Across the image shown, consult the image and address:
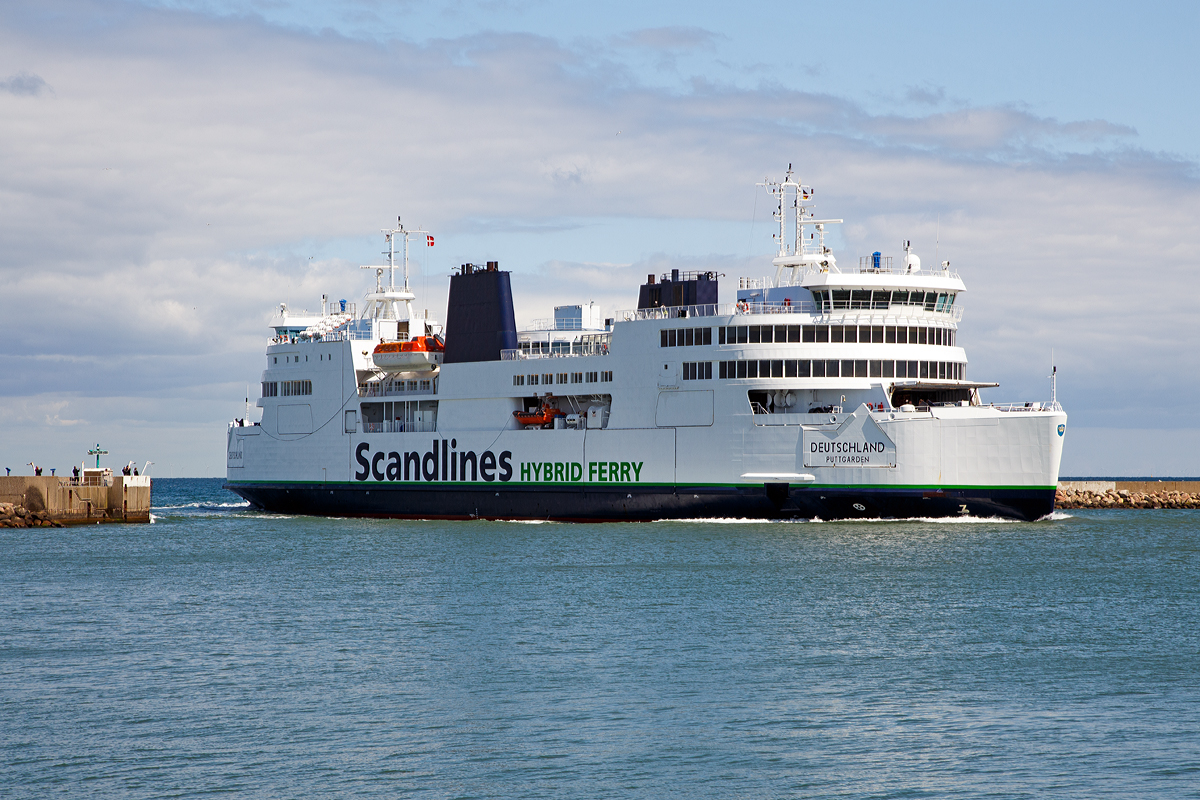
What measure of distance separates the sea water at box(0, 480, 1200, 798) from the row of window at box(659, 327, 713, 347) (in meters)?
10.00

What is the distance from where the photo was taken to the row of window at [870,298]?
45.3 metres

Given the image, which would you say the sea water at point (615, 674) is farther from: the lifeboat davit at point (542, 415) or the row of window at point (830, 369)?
the lifeboat davit at point (542, 415)

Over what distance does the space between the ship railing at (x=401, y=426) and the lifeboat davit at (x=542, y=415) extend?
521 cm

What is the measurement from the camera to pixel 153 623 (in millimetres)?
26828

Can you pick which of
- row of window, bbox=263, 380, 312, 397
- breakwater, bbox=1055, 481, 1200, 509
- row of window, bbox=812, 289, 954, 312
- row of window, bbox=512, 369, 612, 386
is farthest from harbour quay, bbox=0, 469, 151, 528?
breakwater, bbox=1055, 481, 1200, 509

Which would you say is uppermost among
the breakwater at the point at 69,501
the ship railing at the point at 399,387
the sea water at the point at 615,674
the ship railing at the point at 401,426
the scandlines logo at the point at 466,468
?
the ship railing at the point at 399,387

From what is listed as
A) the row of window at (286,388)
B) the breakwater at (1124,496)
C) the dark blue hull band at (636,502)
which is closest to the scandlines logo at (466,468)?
the dark blue hull band at (636,502)

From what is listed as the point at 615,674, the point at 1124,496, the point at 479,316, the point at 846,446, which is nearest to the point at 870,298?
the point at 846,446

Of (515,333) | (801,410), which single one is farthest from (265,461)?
(801,410)

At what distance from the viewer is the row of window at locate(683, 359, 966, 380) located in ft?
145

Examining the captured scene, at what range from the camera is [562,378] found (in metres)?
50.9

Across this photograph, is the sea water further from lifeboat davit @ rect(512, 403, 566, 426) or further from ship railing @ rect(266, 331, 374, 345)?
ship railing @ rect(266, 331, 374, 345)

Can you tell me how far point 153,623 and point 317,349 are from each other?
34246 millimetres

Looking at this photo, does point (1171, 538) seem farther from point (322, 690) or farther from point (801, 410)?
point (322, 690)
